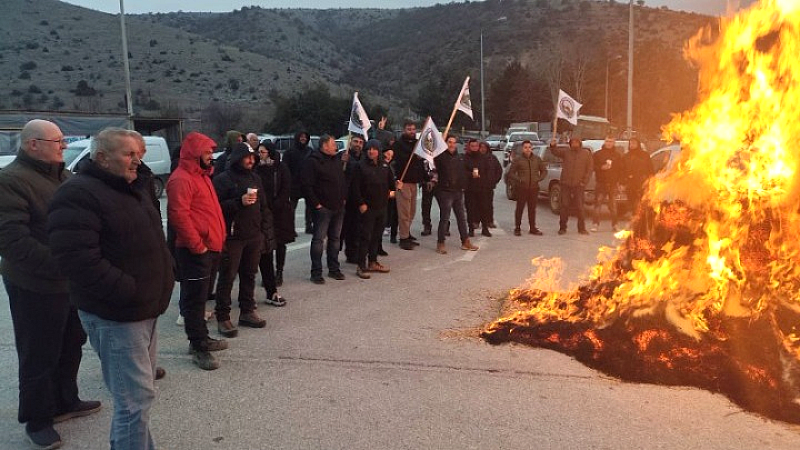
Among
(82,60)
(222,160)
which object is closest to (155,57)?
(82,60)

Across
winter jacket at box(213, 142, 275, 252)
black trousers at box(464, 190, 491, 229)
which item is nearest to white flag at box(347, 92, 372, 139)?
black trousers at box(464, 190, 491, 229)

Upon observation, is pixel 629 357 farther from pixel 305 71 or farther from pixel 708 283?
pixel 305 71

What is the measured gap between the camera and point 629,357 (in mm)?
4648

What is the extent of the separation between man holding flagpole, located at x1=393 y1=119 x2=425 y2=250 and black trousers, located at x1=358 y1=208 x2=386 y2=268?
168cm

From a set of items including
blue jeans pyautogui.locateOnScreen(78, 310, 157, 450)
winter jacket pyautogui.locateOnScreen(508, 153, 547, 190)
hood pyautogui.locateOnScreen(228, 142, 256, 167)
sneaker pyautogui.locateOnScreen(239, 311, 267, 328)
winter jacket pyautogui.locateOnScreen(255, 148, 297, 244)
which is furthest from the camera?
winter jacket pyautogui.locateOnScreen(508, 153, 547, 190)

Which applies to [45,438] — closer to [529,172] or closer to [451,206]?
[451,206]

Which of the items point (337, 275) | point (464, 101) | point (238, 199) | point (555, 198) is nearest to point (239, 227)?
point (238, 199)

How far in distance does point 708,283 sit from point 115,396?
457 centimetres

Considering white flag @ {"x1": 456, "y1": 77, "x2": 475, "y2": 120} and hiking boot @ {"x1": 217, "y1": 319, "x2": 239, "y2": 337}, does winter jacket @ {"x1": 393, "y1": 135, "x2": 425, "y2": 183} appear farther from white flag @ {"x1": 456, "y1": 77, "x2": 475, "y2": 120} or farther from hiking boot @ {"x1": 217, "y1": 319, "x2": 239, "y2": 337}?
hiking boot @ {"x1": 217, "y1": 319, "x2": 239, "y2": 337}

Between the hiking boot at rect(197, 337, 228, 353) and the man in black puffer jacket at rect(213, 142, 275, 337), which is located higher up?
the man in black puffer jacket at rect(213, 142, 275, 337)

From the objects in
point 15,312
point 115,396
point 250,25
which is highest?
point 250,25

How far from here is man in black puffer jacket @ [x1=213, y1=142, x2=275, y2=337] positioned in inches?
216

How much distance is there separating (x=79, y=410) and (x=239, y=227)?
206 cm

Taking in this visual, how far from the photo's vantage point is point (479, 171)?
1152 cm
